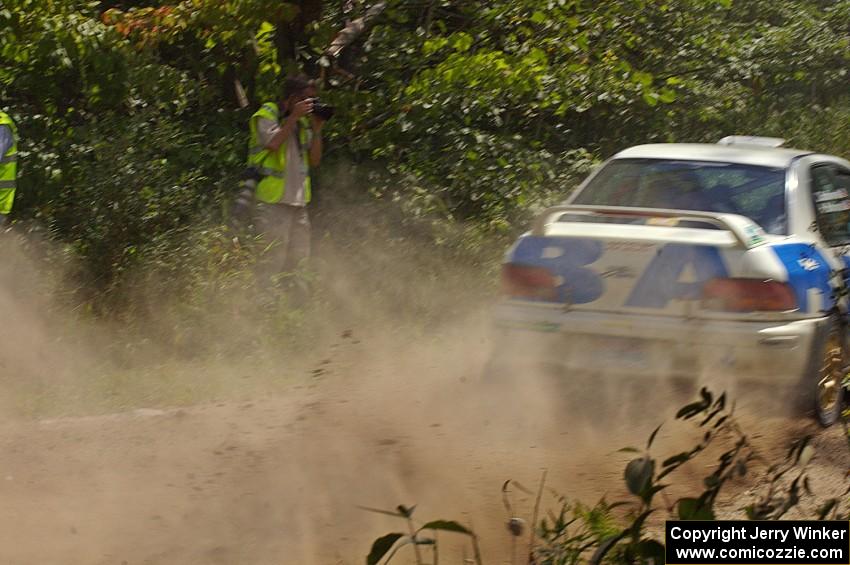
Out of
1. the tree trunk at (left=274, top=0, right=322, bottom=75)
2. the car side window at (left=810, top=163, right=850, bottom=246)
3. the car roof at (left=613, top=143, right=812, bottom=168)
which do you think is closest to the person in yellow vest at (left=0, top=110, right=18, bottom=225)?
the tree trunk at (left=274, top=0, right=322, bottom=75)

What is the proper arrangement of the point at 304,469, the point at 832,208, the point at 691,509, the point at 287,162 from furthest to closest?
1. the point at 287,162
2. the point at 832,208
3. the point at 304,469
4. the point at 691,509

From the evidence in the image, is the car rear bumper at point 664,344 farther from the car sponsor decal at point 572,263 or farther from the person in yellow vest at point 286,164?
the person in yellow vest at point 286,164

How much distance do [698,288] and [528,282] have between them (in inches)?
36.5

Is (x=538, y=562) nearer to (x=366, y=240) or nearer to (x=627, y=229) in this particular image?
(x=627, y=229)

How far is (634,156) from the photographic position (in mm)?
7539

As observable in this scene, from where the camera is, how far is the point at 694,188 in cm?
713

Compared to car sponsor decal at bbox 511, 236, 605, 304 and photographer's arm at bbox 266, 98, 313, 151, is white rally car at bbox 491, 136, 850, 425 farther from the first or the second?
photographer's arm at bbox 266, 98, 313, 151

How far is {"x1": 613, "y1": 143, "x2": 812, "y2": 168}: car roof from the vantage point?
→ 712 centimetres

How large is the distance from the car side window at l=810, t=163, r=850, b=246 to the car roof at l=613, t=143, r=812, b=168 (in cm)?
18

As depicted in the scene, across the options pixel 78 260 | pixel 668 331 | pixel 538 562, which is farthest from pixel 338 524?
pixel 78 260

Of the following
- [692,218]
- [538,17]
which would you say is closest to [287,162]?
[538,17]

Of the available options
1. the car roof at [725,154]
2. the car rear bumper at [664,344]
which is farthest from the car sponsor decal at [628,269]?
the car roof at [725,154]

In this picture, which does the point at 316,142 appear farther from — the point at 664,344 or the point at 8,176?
the point at 664,344

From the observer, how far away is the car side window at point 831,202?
6.92m
